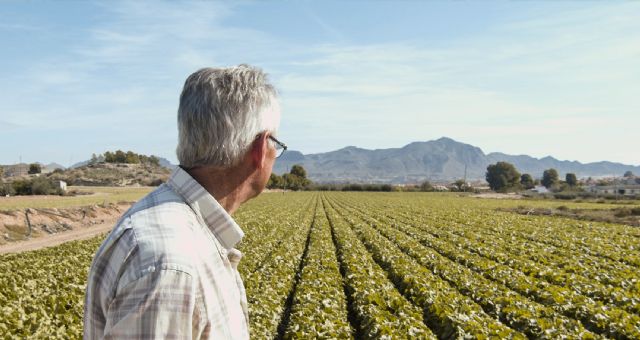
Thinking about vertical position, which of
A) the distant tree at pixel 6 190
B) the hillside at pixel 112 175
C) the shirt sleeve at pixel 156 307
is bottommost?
the distant tree at pixel 6 190

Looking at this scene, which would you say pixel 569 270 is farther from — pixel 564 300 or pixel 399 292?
pixel 399 292

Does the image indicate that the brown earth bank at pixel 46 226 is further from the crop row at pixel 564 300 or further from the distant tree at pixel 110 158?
the distant tree at pixel 110 158

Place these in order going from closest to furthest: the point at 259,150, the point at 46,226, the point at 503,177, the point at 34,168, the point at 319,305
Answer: the point at 259,150
the point at 319,305
the point at 46,226
the point at 34,168
the point at 503,177

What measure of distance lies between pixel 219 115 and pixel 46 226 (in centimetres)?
3456

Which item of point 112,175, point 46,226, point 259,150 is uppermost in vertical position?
point 112,175

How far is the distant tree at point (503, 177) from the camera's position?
525 feet

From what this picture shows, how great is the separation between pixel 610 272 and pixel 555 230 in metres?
14.2

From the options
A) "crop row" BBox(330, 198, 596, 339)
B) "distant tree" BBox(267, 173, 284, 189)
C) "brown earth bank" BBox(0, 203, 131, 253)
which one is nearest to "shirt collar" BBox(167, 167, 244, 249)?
"crop row" BBox(330, 198, 596, 339)

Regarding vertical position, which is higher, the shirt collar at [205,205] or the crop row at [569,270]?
the shirt collar at [205,205]

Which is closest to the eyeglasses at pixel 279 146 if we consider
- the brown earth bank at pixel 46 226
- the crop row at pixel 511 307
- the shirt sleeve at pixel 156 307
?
the shirt sleeve at pixel 156 307

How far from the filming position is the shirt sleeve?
1.63m

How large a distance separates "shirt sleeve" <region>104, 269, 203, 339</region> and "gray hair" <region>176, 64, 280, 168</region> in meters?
0.70

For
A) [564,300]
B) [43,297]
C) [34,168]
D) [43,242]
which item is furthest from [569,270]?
[34,168]

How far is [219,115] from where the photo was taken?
85.0 inches
